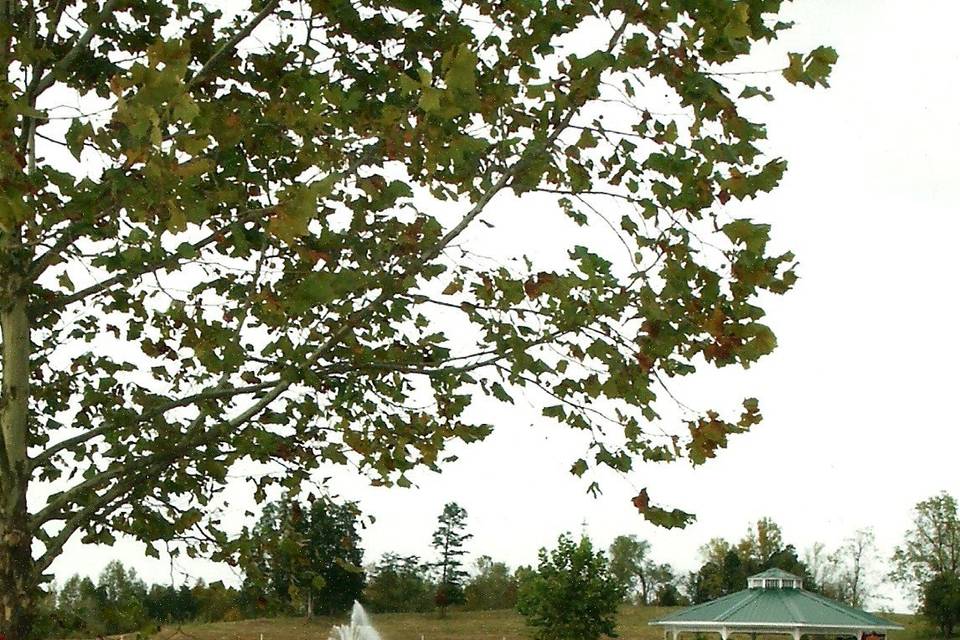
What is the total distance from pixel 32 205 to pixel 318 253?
52.5 inches

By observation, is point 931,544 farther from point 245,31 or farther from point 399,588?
point 245,31

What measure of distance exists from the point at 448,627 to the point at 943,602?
100.0ft

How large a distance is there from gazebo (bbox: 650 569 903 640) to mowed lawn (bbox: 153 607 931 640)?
10.1 m

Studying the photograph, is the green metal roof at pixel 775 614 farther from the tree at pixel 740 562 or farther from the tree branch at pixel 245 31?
the tree branch at pixel 245 31

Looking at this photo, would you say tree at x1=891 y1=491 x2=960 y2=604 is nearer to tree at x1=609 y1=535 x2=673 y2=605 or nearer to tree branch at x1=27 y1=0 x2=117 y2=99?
tree at x1=609 y1=535 x2=673 y2=605

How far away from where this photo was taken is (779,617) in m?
53.3

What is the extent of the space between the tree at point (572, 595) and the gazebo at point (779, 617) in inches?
359

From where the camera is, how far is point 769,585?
59375 mm

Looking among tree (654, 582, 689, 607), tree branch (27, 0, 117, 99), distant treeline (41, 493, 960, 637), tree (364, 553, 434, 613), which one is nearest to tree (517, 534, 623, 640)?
distant treeline (41, 493, 960, 637)

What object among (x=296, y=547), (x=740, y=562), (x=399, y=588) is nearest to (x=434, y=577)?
(x=399, y=588)

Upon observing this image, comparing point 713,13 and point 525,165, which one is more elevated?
point 713,13

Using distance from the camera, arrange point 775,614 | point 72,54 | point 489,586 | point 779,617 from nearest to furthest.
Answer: point 72,54 < point 779,617 < point 775,614 < point 489,586

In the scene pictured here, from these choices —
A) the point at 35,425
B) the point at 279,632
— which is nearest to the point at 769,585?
the point at 279,632

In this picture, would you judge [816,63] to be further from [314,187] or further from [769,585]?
[769,585]
